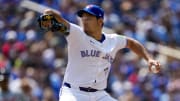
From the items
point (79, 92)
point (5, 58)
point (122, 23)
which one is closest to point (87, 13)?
point (79, 92)

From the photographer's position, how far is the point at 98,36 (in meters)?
7.96

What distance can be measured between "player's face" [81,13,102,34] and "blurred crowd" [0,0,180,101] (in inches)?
128

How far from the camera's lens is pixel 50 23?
7.39 meters

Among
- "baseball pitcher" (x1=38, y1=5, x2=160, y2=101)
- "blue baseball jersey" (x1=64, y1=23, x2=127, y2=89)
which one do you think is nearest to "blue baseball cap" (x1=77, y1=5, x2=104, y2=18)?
"baseball pitcher" (x1=38, y1=5, x2=160, y2=101)

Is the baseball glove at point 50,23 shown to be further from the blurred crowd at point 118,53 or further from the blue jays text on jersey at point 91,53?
the blurred crowd at point 118,53

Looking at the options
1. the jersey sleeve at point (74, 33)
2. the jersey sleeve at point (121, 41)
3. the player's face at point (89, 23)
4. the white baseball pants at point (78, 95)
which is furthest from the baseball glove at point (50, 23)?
the jersey sleeve at point (121, 41)

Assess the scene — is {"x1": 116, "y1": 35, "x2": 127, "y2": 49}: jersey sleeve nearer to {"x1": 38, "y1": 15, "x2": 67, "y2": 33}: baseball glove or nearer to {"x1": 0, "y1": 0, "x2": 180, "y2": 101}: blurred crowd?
{"x1": 38, "y1": 15, "x2": 67, "y2": 33}: baseball glove

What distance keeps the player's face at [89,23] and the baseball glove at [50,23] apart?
34cm

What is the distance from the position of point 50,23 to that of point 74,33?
1.12 ft

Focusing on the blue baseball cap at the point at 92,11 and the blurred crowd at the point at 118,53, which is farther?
the blurred crowd at the point at 118,53

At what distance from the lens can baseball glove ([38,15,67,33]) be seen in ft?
24.1

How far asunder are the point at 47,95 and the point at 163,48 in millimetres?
2917

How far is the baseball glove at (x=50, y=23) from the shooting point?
735 cm

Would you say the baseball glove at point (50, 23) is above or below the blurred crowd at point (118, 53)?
above
